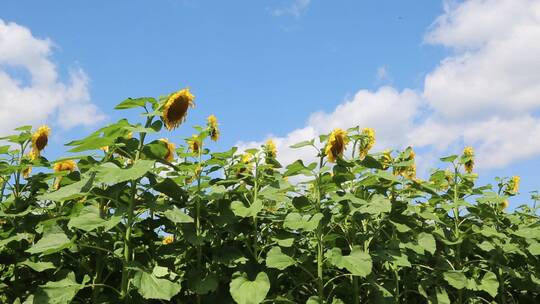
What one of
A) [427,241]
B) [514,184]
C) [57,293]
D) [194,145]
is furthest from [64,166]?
[514,184]

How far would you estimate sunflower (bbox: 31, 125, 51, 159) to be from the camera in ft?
12.3

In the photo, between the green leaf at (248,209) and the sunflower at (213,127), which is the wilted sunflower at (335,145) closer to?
the green leaf at (248,209)

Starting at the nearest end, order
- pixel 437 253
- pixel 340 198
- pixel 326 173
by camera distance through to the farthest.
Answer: pixel 340 198
pixel 326 173
pixel 437 253

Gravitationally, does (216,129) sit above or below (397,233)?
above

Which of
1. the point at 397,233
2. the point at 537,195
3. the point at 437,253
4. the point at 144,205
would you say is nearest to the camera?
the point at 144,205

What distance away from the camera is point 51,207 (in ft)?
10.9

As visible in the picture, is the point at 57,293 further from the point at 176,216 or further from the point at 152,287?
the point at 176,216

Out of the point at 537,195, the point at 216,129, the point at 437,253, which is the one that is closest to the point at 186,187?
the point at 216,129

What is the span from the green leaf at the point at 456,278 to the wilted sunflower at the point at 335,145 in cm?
121

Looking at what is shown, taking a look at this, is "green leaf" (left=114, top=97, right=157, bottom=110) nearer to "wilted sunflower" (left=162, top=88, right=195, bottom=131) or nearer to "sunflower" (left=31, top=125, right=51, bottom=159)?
"wilted sunflower" (left=162, top=88, right=195, bottom=131)

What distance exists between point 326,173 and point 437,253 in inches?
55.2

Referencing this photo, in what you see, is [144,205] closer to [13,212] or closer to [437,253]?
[13,212]

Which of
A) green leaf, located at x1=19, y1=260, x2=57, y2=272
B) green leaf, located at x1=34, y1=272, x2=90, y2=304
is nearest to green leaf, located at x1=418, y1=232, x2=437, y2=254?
green leaf, located at x1=34, y1=272, x2=90, y2=304

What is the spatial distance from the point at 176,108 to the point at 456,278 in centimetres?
223
